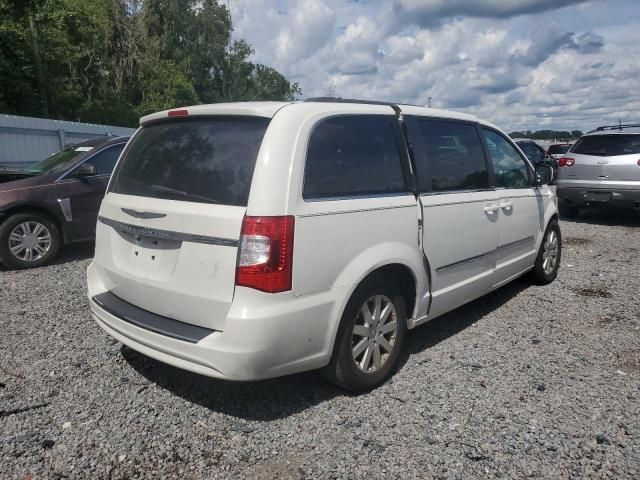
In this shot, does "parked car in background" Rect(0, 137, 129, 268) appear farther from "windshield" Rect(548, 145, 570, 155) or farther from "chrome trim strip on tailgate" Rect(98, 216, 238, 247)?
"windshield" Rect(548, 145, 570, 155)

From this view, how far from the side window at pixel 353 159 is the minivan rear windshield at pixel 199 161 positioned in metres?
0.34

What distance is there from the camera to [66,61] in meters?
33.1

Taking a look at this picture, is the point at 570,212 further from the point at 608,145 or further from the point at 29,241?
the point at 29,241

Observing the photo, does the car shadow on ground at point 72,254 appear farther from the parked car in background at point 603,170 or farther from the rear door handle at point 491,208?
the parked car in background at point 603,170

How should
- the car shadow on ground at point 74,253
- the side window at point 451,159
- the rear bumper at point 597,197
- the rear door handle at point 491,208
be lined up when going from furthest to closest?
1. the rear bumper at point 597,197
2. the car shadow on ground at point 74,253
3. the rear door handle at point 491,208
4. the side window at point 451,159

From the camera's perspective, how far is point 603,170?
9516 millimetres

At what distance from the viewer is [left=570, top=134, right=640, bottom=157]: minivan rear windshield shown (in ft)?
30.8

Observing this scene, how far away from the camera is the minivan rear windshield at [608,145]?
938 cm

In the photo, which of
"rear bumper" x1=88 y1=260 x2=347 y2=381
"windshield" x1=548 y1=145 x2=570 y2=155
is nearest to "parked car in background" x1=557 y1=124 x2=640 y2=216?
"rear bumper" x1=88 y1=260 x2=347 y2=381

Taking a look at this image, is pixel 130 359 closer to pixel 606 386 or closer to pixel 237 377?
pixel 237 377

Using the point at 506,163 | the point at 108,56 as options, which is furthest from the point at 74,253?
the point at 108,56

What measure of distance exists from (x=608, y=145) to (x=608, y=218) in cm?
209

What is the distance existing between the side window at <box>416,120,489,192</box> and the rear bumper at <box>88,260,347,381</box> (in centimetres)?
129

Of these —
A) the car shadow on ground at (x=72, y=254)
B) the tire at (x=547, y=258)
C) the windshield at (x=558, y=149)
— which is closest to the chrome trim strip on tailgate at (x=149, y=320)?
the car shadow on ground at (x=72, y=254)
